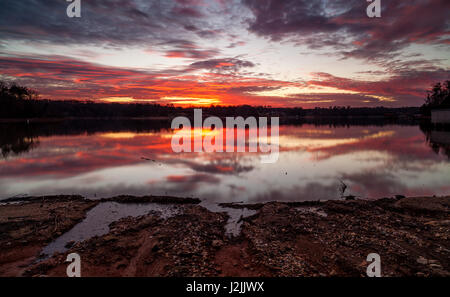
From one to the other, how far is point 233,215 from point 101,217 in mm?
6189

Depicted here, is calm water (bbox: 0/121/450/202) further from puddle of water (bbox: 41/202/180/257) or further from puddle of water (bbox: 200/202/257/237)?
puddle of water (bbox: 41/202/180/257)

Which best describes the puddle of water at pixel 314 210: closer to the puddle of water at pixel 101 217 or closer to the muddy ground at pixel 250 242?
the muddy ground at pixel 250 242

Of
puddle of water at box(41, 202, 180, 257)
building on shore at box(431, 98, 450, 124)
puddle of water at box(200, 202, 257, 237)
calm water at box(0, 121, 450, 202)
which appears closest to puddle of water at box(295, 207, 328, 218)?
calm water at box(0, 121, 450, 202)

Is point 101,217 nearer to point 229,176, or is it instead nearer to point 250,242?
point 250,242

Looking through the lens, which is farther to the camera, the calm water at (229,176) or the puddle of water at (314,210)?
the calm water at (229,176)

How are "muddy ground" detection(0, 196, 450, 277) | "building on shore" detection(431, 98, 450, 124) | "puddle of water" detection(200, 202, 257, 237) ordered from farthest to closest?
"building on shore" detection(431, 98, 450, 124) → "puddle of water" detection(200, 202, 257, 237) → "muddy ground" detection(0, 196, 450, 277)

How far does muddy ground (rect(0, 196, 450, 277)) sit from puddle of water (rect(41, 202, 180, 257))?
0.33m

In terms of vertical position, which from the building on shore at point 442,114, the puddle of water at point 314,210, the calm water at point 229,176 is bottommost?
the puddle of water at point 314,210

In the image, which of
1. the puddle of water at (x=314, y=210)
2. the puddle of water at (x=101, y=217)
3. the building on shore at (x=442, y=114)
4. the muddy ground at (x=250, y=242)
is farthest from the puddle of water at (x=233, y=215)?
the building on shore at (x=442, y=114)

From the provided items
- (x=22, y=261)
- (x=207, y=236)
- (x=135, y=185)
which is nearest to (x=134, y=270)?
(x=207, y=236)

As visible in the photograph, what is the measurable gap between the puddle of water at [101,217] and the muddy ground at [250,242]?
1.07ft

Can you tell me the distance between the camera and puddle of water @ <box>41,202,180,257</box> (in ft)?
27.8

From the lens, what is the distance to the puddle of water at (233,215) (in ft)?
31.0
